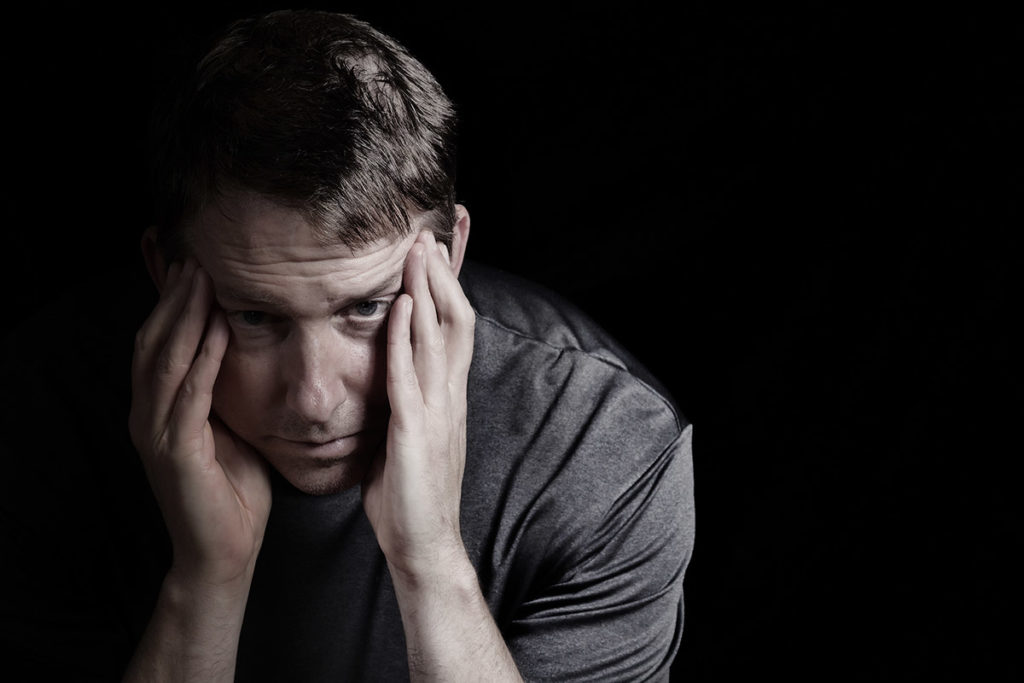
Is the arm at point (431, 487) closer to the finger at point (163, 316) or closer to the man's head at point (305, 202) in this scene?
the man's head at point (305, 202)

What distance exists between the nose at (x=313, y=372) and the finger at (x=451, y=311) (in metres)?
0.16

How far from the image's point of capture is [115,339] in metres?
1.99

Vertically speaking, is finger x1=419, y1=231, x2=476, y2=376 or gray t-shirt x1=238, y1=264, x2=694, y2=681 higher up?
finger x1=419, y1=231, x2=476, y2=376

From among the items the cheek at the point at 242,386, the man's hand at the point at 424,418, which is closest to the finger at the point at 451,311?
the man's hand at the point at 424,418

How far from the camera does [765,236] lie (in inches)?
96.0

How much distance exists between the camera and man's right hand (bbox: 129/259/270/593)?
5.68 feet

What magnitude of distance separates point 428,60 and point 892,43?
0.87 metres

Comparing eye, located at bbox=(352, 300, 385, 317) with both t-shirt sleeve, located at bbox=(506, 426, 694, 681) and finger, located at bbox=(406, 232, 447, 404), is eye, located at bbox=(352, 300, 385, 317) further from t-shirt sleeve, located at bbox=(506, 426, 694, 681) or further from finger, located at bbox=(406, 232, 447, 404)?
t-shirt sleeve, located at bbox=(506, 426, 694, 681)

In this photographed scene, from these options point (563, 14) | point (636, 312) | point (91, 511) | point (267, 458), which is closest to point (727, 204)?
point (636, 312)

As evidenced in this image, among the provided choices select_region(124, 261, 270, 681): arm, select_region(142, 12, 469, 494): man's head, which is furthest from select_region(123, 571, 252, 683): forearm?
select_region(142, 12, 469, 494): man's head

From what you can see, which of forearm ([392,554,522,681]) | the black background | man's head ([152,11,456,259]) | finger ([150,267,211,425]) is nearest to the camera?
man's head ([152,11,456,259])

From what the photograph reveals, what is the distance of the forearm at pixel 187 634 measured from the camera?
1.85m

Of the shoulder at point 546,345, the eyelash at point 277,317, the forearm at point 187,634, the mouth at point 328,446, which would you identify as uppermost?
the eyelash at point 277,317

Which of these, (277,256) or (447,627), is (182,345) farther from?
(447,627)
